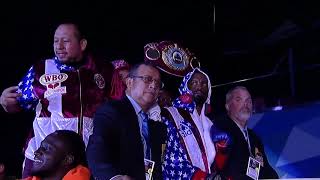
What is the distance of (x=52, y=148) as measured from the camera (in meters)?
2.34

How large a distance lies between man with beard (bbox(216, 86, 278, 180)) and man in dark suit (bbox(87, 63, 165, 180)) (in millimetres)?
757

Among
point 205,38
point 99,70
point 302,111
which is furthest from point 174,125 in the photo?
point 205,38

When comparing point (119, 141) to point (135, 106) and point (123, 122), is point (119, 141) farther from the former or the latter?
point (135, 106)

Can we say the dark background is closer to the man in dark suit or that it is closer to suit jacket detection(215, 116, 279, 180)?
suit jacket detection(215, 116, 279, 180)

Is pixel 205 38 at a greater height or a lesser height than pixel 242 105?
greater

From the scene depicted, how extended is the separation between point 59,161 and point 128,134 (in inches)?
15.6

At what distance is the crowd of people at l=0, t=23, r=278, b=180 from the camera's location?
2.41 meters

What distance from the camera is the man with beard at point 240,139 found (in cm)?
344

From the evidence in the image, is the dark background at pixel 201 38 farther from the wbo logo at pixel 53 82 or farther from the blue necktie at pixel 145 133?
the blue necktie at pixel 145 133

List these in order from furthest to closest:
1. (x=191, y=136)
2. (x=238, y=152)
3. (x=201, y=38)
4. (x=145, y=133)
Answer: (x=201, y=38) → (x=238, y=152) → (x=191, y=136) → (x=145, y=133)

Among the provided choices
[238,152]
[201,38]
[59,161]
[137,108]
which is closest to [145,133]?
[137,108]

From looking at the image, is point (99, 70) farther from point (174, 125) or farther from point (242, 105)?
point (242, 105)

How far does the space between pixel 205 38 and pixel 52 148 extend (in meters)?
2.74

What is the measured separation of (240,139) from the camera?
3.55 m
